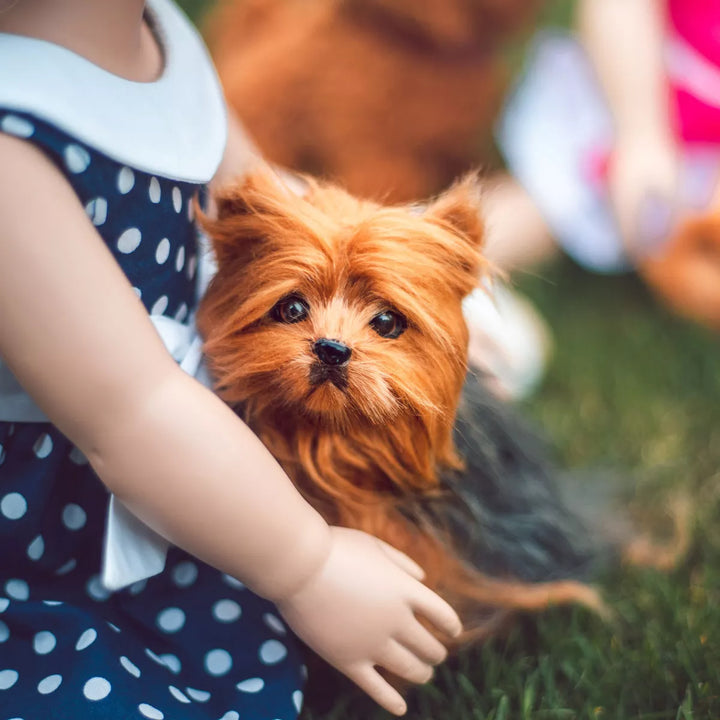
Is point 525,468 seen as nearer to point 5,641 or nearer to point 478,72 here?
point 5,641

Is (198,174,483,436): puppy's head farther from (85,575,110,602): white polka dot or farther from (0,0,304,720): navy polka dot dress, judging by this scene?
(85,575,110,602): white polka dot

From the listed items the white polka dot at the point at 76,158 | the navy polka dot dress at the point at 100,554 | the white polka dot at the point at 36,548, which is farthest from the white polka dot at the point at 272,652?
the white polka dot at the point at 76,158

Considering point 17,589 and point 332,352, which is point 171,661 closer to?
point 17,589

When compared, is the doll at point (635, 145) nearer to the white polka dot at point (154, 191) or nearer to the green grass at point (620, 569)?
the green grass at point (620, 569)

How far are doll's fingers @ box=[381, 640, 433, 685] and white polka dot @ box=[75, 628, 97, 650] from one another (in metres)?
0.24

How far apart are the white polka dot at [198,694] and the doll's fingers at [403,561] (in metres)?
0.20

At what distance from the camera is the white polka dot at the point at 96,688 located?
0.70m

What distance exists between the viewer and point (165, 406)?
64cm

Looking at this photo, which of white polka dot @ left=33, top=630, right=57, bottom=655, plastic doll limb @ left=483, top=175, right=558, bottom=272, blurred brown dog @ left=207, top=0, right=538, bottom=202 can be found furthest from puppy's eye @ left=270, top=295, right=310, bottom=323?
plastic doll limb @ left=483, top=175, right=558, bottom=272

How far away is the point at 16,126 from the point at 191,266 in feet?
0.77

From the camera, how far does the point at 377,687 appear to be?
743mm

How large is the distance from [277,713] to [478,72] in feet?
3.94

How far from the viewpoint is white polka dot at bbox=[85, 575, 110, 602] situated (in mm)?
790

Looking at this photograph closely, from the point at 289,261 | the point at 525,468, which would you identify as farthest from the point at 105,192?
the point at 525,468
